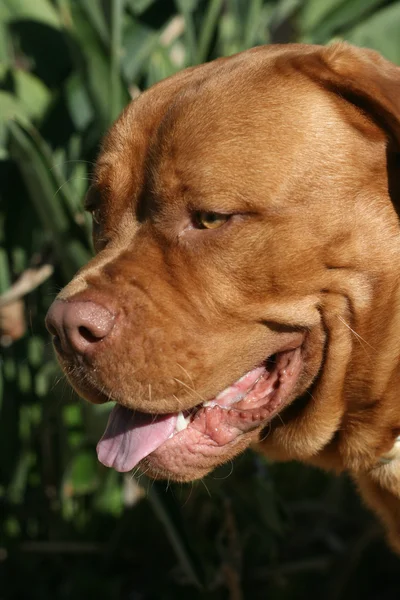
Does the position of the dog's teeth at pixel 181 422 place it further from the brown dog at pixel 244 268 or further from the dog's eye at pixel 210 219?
the dog's eye at pixel 210 219

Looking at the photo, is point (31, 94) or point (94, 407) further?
point (31, 94)

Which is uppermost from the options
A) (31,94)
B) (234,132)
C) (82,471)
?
(234,132)

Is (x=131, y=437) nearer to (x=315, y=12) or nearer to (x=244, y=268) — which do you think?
(x=244, y=268)

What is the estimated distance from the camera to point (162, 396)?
2.53 meters

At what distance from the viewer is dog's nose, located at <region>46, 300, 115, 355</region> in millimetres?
2451

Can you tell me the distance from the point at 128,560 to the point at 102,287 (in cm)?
245

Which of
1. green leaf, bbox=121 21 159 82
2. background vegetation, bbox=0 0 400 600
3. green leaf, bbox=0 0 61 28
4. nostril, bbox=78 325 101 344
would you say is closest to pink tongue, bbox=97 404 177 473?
nostril, bbox=78 325 101 344

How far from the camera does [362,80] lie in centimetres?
250

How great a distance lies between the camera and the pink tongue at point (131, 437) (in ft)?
8.70

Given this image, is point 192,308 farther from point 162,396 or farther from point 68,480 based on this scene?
point 68,480

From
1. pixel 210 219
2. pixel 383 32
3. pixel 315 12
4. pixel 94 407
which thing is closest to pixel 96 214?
pixel 210 219

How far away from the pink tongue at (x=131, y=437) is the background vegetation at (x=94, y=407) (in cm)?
83

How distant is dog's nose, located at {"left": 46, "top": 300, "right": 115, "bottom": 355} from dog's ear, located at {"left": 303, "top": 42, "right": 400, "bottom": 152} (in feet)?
3.06

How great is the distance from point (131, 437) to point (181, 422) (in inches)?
6.2
